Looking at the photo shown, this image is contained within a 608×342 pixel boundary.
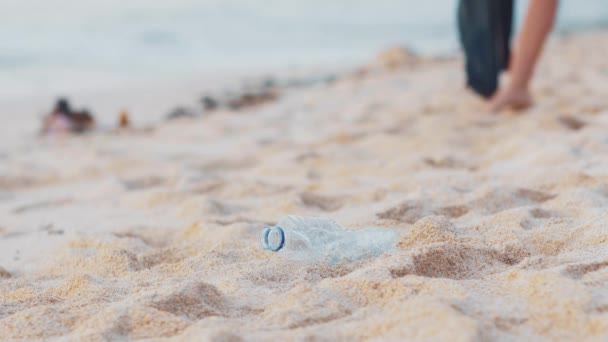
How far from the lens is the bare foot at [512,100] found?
3936mm

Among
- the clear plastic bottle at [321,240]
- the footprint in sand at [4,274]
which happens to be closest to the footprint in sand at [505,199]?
the clear plastic bottle at [321,240]

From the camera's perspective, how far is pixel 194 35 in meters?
14.2

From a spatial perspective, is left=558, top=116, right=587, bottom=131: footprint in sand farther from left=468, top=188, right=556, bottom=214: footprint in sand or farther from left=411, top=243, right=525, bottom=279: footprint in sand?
left=411, top=243, right=525, bottom=279: footprint in sand

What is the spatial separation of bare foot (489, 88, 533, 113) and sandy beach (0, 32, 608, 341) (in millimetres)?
63

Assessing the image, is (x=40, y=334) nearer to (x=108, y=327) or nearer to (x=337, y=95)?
(x=108, y=327)

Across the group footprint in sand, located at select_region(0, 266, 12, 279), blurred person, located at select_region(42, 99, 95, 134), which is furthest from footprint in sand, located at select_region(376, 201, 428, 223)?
blurred person, located at select_region(42, 99, 95, 134)

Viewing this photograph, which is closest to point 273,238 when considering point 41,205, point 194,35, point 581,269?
point 581,269

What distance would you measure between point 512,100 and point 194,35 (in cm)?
1096

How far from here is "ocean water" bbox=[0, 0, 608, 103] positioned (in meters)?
9.95

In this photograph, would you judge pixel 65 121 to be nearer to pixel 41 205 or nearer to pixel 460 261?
pixel 41 205

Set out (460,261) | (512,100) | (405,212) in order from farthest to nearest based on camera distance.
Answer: (512,100), (405,212), (460,261)

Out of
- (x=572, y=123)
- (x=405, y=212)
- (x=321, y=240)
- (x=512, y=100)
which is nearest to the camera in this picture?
(x=321, y=240)

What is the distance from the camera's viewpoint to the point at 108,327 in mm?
1282

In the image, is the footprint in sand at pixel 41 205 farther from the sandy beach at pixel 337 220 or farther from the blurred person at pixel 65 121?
the blurred person at pixel 65 121
